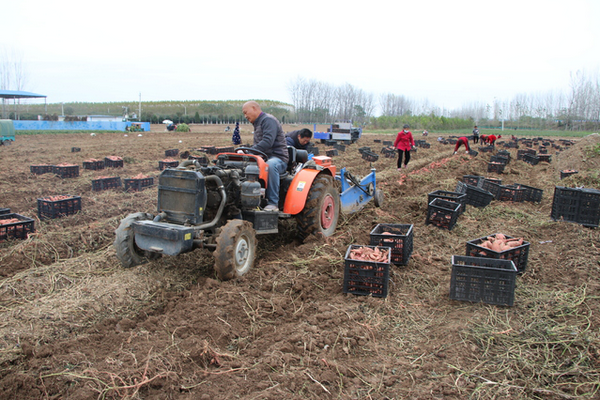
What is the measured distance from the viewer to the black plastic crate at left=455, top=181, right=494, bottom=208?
341 inches

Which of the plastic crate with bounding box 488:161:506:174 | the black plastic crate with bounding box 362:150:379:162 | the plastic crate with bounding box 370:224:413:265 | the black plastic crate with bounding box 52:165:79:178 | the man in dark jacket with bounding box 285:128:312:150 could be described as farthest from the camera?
the black plastic crate with bounding box 362:150:379:162

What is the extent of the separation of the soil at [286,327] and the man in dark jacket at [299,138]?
169 cm

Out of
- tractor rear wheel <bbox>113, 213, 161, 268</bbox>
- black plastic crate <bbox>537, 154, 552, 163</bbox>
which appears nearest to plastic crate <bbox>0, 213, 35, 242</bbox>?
tractor rear wheel <bbox>113, 213, 161, 268</bbox>

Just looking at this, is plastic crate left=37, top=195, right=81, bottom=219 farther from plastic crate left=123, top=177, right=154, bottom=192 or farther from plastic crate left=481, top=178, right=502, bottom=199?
plastic crate left=481, top=178, right=502, bottom=199

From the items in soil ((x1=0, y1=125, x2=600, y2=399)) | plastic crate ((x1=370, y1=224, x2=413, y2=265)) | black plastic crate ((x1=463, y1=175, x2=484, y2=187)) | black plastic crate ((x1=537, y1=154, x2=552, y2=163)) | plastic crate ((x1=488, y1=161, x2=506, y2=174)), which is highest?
black plastic crate ((x1=537, y1=154, x2=552, y2=163))

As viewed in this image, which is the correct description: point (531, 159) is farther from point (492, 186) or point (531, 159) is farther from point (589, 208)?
point (589, 208)

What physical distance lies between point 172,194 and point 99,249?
1989 mm

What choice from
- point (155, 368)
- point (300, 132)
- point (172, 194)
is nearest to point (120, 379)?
point (155, 368)

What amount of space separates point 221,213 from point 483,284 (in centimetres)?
305

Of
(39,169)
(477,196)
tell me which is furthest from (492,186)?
(39,169)

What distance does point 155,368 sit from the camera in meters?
3.15

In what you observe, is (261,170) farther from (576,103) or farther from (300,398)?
(576,103)

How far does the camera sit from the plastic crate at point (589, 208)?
7.11 metres

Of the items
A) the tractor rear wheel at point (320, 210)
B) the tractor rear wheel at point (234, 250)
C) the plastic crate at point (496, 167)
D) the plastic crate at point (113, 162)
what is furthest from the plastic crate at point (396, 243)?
the plastic crate at point (113, 162)
